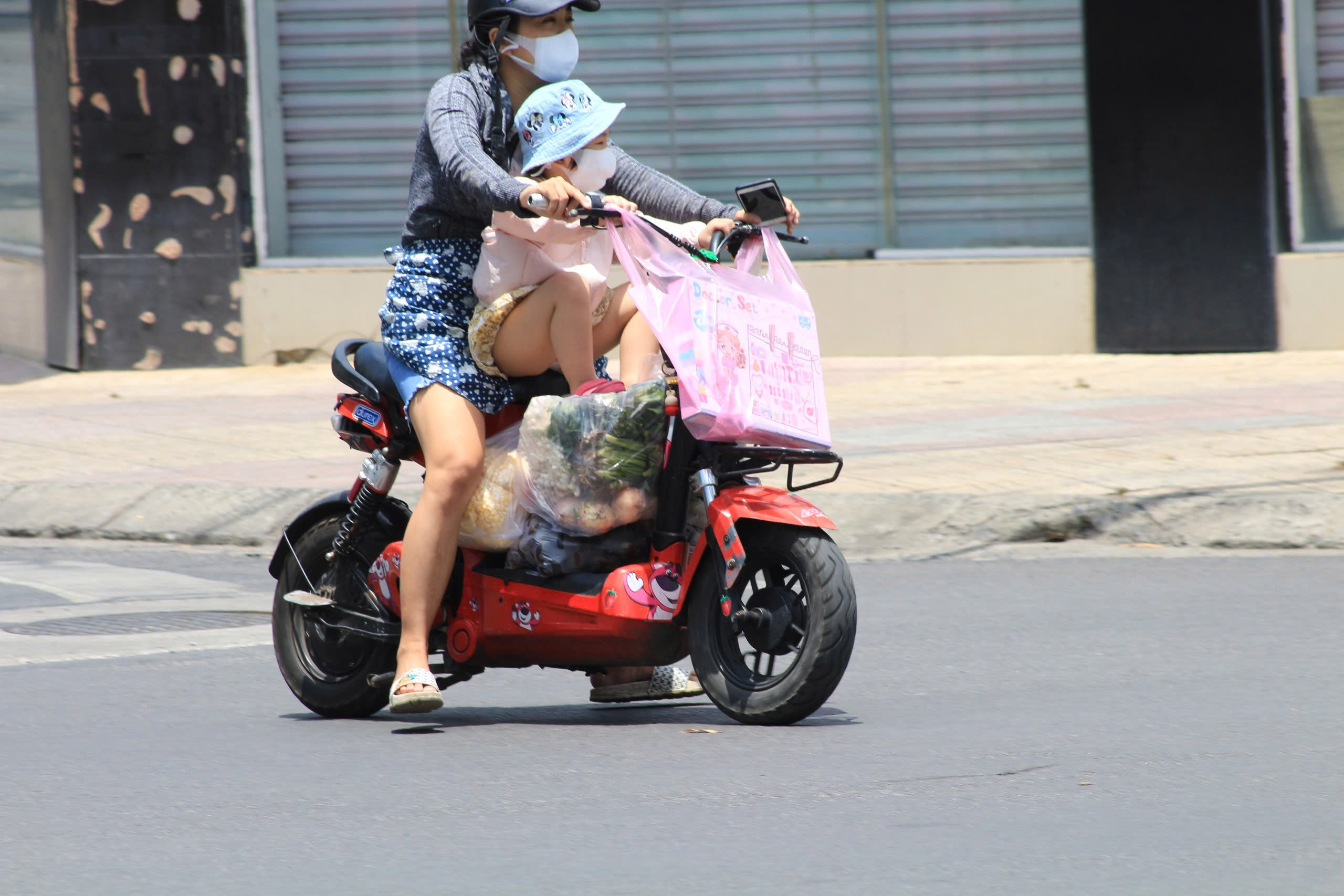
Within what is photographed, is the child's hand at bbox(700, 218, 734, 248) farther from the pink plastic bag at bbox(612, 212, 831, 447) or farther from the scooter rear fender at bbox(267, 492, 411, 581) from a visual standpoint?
the scooter rear fender at bbox(267, 492, 411, 581)

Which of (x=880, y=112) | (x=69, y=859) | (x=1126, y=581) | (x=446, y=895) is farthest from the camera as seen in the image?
(x=880, y=112)

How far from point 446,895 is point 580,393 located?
1820 millimetres

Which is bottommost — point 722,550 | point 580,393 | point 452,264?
point 722,550

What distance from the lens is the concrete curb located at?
821cm

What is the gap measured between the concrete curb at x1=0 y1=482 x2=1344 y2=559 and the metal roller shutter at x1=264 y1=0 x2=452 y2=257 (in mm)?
6304

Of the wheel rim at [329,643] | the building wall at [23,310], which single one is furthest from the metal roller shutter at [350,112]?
the wheel rim at [329,643]

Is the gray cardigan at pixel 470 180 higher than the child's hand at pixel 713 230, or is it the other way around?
the gray cardigan at pixel 470 180

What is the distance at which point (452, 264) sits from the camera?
541 centimetres

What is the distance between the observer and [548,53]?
17.4 ft

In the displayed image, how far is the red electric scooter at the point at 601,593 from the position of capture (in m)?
5.02

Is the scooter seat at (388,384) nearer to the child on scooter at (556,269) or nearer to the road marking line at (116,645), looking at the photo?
the child on scooter at (556,269)

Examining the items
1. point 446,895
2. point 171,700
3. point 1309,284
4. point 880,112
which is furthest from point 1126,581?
point 880,112

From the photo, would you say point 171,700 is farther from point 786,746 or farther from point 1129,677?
point 1129,677

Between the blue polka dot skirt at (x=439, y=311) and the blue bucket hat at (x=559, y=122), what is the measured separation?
39 centimetres
